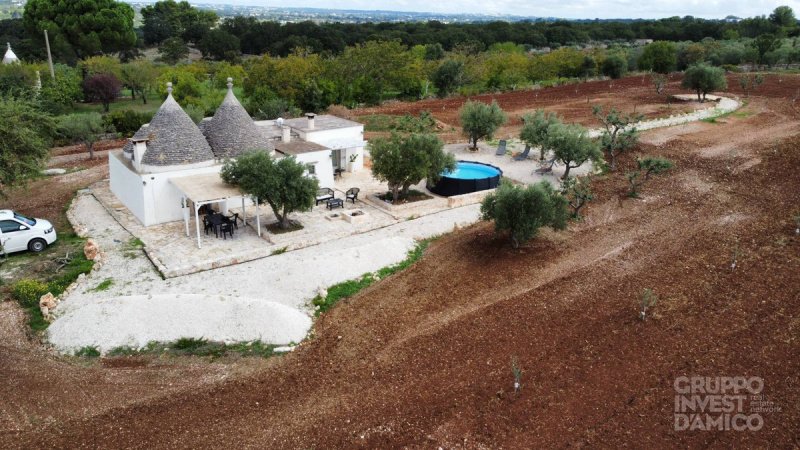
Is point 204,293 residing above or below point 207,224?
below

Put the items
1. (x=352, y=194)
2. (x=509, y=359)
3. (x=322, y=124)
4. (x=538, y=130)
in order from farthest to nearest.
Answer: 1. (x=322, y=124)
2. (x=538, y=130)
3. (x=352, y=194)
4. (x=509, y=359)

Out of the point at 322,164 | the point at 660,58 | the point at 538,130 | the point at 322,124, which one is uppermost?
the point at 660,58

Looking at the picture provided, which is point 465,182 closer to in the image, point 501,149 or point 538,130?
point 538,130

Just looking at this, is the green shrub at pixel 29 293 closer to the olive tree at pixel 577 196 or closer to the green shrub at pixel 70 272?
the green shrub at pixel 70 272

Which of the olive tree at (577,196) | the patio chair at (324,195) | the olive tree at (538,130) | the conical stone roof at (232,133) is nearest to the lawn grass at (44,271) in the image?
the conical stone roof at (232,133)

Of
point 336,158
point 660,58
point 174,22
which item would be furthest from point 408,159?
point 174,22

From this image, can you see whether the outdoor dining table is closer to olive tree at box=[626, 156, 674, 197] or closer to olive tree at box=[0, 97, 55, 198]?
olive tree at box=[0, 97, 55, 198]
